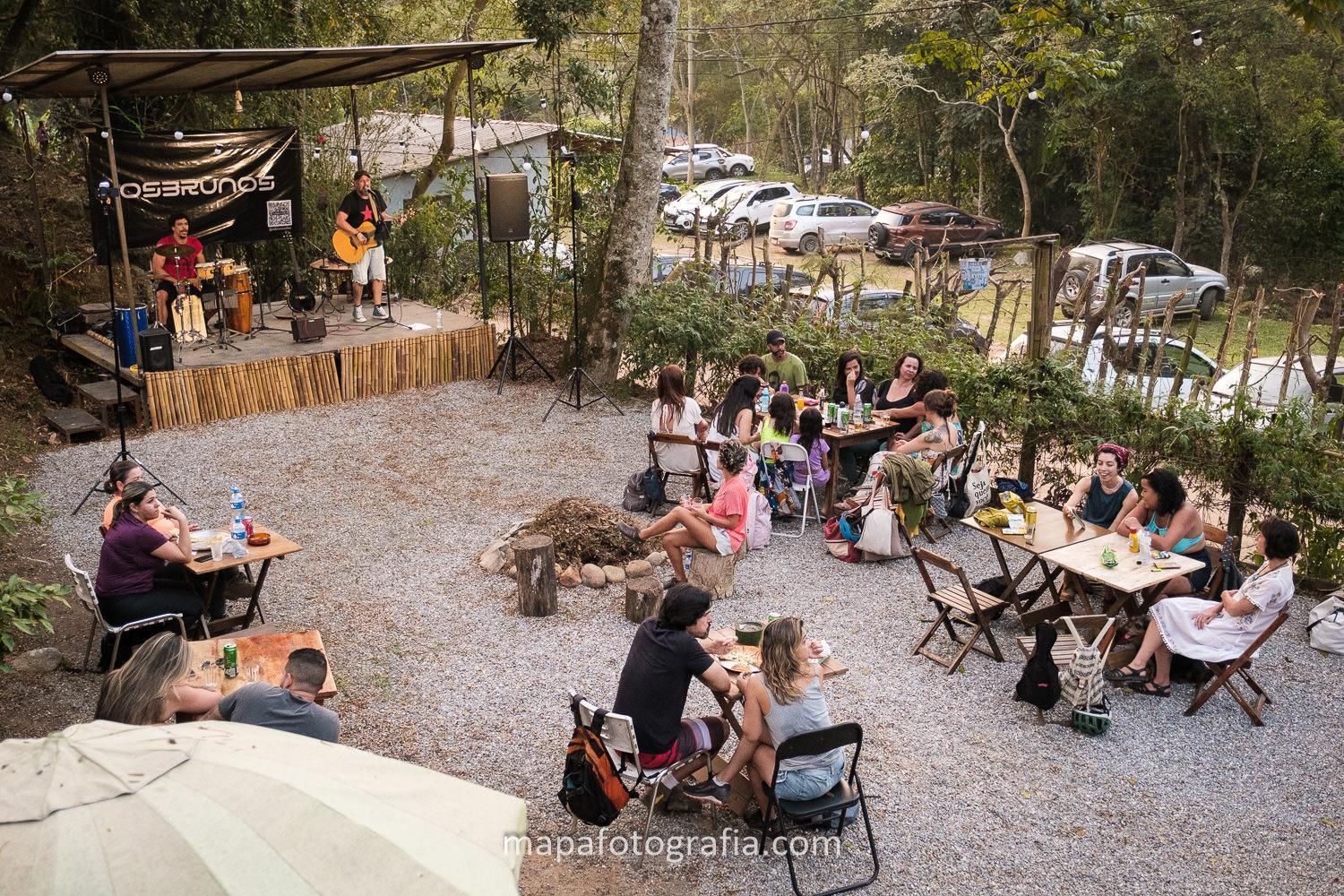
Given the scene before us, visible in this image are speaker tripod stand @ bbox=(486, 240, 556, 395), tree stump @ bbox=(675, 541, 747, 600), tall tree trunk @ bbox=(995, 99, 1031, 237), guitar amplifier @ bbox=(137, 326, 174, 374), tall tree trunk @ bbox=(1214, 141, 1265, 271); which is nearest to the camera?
tree stump @ bbox=(675, 541, 747, 600)

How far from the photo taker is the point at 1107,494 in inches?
276

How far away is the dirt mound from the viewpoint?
773 cm

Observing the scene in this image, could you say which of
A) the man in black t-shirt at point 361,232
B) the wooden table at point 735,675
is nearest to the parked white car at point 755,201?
the man in black t-shirt at point 361,232

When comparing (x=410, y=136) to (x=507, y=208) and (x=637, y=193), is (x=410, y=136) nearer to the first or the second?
(x=507, y=208)

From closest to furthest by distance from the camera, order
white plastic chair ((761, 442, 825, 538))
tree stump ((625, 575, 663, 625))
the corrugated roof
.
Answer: tree stump ((625, 575, 663, 625)) → white plastic chair ((761, 442, 825, 538)) → the corrugated roof

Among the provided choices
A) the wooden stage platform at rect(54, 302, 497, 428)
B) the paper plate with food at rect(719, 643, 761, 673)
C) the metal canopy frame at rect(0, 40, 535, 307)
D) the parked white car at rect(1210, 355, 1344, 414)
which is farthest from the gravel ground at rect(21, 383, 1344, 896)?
the parked white car at rect(1210, 355, 1344, 414)

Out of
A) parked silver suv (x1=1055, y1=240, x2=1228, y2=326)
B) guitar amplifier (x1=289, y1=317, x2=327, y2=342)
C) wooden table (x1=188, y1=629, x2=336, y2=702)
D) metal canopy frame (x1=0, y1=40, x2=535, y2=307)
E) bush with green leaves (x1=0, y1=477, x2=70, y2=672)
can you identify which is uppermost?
metal canopy frame (x1=0, y1=40, x2=535, y2=307)

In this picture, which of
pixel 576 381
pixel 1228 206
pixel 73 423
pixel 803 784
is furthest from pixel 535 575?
pixel 1228 206

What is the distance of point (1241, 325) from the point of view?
896 inches

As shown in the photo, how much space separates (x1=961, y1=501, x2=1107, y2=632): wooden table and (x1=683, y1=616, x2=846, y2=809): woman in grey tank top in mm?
2507

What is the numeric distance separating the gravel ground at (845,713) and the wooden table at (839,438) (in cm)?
38

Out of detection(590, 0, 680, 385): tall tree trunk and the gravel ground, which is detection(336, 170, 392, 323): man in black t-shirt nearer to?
detection(590, 0, 680, 385): tall tree trunk

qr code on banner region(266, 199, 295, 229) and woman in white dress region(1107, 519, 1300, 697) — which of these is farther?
qr code on banner region(266, 199, 295, 229)

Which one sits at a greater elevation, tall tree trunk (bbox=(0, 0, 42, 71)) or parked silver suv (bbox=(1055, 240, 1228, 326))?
tall tree trunk (bbox=(0, 0, 42, 71))
